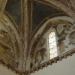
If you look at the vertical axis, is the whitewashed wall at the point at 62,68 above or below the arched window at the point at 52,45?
below

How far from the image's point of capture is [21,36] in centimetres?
1664

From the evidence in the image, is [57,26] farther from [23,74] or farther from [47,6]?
[23,74]

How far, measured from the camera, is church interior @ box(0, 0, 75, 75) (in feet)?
48.9

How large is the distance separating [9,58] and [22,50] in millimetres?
1026

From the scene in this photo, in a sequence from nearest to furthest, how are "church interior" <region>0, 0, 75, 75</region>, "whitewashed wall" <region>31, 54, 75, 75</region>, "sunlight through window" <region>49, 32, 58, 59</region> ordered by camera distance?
"whitewashed wall" <region>31, 54, 75, 75</region> < "church interior" <region>0, 0, 75, 75</region> < "sunlight through window" <region>49, 32, 58, 59</region>

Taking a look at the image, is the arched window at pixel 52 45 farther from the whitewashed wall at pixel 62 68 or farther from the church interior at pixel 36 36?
the whitewashed wall at pixel 62 68

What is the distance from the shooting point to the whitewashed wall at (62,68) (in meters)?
13.9

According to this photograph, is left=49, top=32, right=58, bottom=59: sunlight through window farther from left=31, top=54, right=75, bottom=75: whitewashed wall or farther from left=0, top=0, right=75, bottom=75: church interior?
left=31, top=54, right=75, bottom=75: whitewashed wall

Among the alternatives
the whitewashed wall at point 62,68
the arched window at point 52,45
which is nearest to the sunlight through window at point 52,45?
the arched window at point 52,45

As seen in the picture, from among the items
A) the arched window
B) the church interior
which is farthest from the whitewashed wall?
the arched window

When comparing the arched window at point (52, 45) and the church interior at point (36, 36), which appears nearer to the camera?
the church interior at point (36, 36)

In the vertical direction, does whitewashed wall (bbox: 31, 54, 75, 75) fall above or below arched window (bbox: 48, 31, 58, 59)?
below

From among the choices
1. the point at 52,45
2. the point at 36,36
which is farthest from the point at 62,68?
the point at 36,36

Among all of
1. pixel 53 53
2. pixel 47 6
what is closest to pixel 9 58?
pixel 53 53
